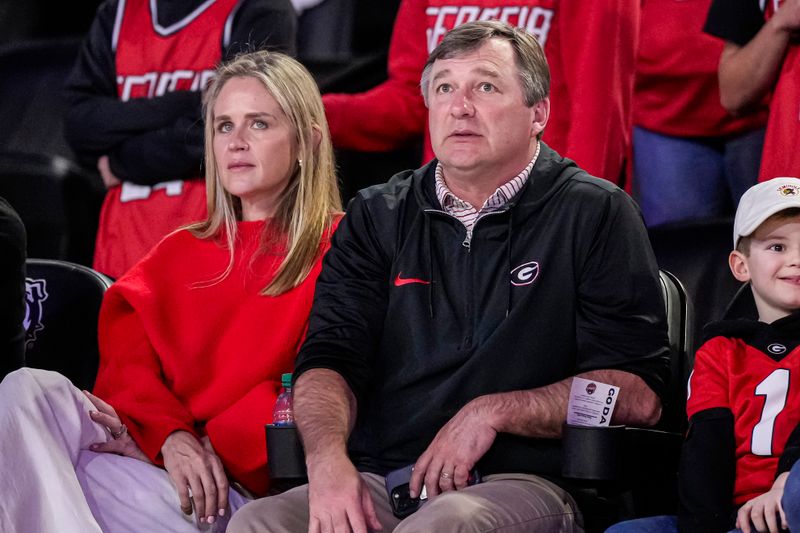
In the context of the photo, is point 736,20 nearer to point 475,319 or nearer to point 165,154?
point 475,319

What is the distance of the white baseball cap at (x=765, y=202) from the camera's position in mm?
2371

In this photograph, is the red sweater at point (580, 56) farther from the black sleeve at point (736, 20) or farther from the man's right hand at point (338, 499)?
the man's right hand at point (338, 499)

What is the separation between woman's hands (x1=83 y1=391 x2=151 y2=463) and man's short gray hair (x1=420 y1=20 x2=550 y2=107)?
0.99 m

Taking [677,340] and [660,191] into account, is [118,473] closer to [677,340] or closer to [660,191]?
[677,340]

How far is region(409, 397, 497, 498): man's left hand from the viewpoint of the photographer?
7.76 feet

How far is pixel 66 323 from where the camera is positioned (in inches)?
125

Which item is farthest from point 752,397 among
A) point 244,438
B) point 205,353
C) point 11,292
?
point 11,292

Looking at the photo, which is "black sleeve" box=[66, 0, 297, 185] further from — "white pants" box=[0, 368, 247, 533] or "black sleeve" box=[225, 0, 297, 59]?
"white pants" box=[0, 368, 247, 533]

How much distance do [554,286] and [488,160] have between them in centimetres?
29

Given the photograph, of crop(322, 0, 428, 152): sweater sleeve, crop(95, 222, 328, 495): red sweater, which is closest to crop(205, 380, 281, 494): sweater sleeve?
crop(95, 222, 328, 495): red sweater

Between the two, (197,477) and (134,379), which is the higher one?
(134,379)

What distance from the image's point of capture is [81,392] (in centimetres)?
264

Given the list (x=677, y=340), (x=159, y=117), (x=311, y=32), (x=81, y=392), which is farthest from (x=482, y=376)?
(x=311, y=32)

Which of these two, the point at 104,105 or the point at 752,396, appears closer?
the point at 752,396
